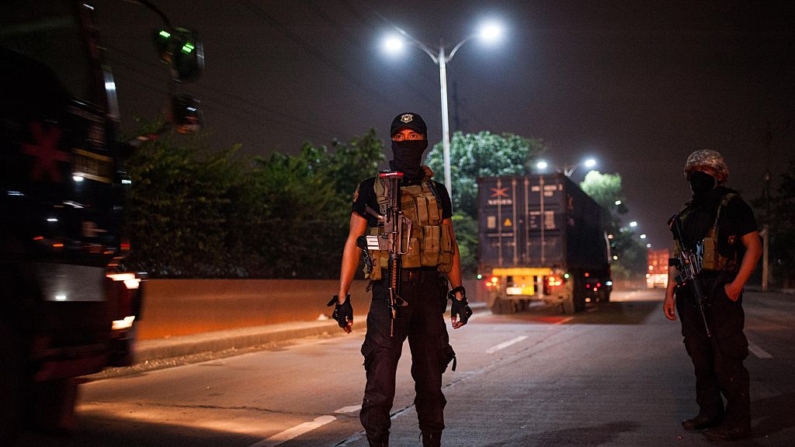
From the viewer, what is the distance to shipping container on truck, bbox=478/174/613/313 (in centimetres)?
2406

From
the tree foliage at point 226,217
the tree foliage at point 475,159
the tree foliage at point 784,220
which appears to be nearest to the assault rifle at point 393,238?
the tree foliage at point 226,217

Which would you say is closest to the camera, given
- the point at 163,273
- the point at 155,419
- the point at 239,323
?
the point at 155,419

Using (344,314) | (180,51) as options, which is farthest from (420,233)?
(180,51)

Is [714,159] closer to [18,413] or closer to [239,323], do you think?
[18,413]

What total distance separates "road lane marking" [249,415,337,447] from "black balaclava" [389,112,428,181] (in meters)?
2.21

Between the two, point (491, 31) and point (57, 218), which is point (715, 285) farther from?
point (491, 31)

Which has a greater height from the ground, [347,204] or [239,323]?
[347,204]

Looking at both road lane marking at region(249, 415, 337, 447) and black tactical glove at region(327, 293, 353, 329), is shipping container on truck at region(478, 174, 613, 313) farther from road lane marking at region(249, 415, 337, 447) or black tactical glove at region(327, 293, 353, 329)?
black tactical glove at region(327, 293, 353, 329)

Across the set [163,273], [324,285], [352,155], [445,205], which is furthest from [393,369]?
[352,155]

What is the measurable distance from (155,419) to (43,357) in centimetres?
322

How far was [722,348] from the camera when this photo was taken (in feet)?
19.4

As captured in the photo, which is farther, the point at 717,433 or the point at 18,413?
the point at 717,433

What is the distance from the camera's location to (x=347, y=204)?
24.8m

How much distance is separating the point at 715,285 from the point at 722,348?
42cm
